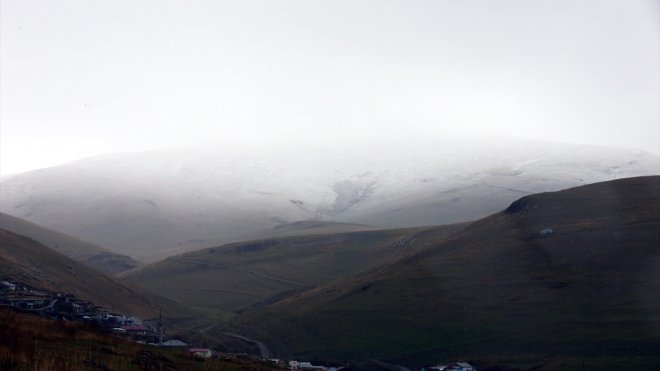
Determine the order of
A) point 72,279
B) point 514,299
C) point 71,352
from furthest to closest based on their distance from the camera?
point 72,279 < point 514,299 < point 71,352

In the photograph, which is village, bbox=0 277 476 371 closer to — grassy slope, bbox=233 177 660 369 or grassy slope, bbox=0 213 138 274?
grassy slope, bbox=233 177 660 369

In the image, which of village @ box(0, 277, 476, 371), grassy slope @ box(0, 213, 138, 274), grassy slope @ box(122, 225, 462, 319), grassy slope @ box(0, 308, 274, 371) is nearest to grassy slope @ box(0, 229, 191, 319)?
village @ box(0, 277, 476, 371)

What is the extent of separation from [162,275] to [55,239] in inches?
1721

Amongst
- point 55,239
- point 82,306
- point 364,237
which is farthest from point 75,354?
point 55,239

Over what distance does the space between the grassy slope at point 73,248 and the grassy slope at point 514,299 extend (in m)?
69.3

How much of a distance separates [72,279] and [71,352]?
7006cm

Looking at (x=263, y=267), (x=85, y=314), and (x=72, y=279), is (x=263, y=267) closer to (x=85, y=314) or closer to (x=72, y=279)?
(x=72, y=279)

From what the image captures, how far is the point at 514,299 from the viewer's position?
76.8 meters

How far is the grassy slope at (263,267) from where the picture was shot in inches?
4776

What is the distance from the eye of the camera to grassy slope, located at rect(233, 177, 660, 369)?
6438 centimetres

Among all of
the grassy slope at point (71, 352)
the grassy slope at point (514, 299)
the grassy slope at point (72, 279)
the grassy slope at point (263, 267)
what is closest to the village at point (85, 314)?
the grassy slope at point (514, 299)

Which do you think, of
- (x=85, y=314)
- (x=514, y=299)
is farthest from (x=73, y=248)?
(x=514, y=299)

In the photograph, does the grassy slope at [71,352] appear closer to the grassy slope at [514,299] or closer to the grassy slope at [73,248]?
the grassy slope at [514,299]

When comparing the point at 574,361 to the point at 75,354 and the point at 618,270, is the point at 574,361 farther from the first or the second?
the point at 75,354
